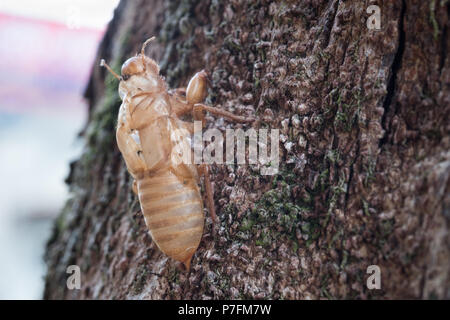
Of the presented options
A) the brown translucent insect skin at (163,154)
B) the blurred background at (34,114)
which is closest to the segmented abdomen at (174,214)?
the brown translucent insect skin at (163,154)

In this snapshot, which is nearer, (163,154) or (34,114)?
(163,154)

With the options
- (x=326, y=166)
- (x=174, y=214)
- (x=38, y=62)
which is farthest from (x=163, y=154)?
(x=38, y=62)

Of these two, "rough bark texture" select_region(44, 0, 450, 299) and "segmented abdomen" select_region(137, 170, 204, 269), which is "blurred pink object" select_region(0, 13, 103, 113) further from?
"segmented abdomen" select_region(137, 170, 204, 269)

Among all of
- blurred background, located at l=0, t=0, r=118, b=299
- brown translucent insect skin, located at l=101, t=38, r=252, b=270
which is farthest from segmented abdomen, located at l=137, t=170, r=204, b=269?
blurred background, located at l=0, t=0, r=118, b=299

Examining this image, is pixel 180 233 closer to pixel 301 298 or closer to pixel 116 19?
pixel 301 298

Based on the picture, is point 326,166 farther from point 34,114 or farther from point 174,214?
point 34,114

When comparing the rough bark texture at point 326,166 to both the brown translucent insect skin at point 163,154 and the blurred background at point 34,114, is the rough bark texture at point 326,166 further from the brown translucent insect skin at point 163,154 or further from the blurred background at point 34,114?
the blurred background at point 34,114
